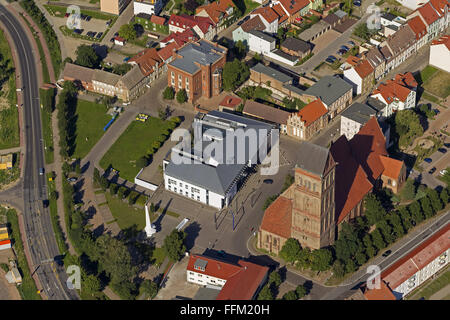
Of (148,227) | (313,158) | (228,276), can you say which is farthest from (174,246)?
(313,158)

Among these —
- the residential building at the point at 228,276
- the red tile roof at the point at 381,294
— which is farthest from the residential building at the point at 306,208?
the red tile roof at the point at 381,294

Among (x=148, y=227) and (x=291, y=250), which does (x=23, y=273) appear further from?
(x=291, y=250)

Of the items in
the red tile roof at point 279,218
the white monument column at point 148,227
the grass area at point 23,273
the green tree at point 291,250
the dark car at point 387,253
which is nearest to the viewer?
the grass area at point 23,273

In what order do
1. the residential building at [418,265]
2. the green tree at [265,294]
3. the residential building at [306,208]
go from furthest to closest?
the residential building at [418,265]
the green tree at [265,294]
the residential building at [306,208]

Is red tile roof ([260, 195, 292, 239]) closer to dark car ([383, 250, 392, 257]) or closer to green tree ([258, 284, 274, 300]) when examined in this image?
green tree ([258, 284, 274, 300])

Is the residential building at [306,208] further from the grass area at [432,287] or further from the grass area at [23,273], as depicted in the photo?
the grass area at [23,273]

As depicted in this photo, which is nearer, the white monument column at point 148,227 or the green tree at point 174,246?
the green tree at point 174,246
